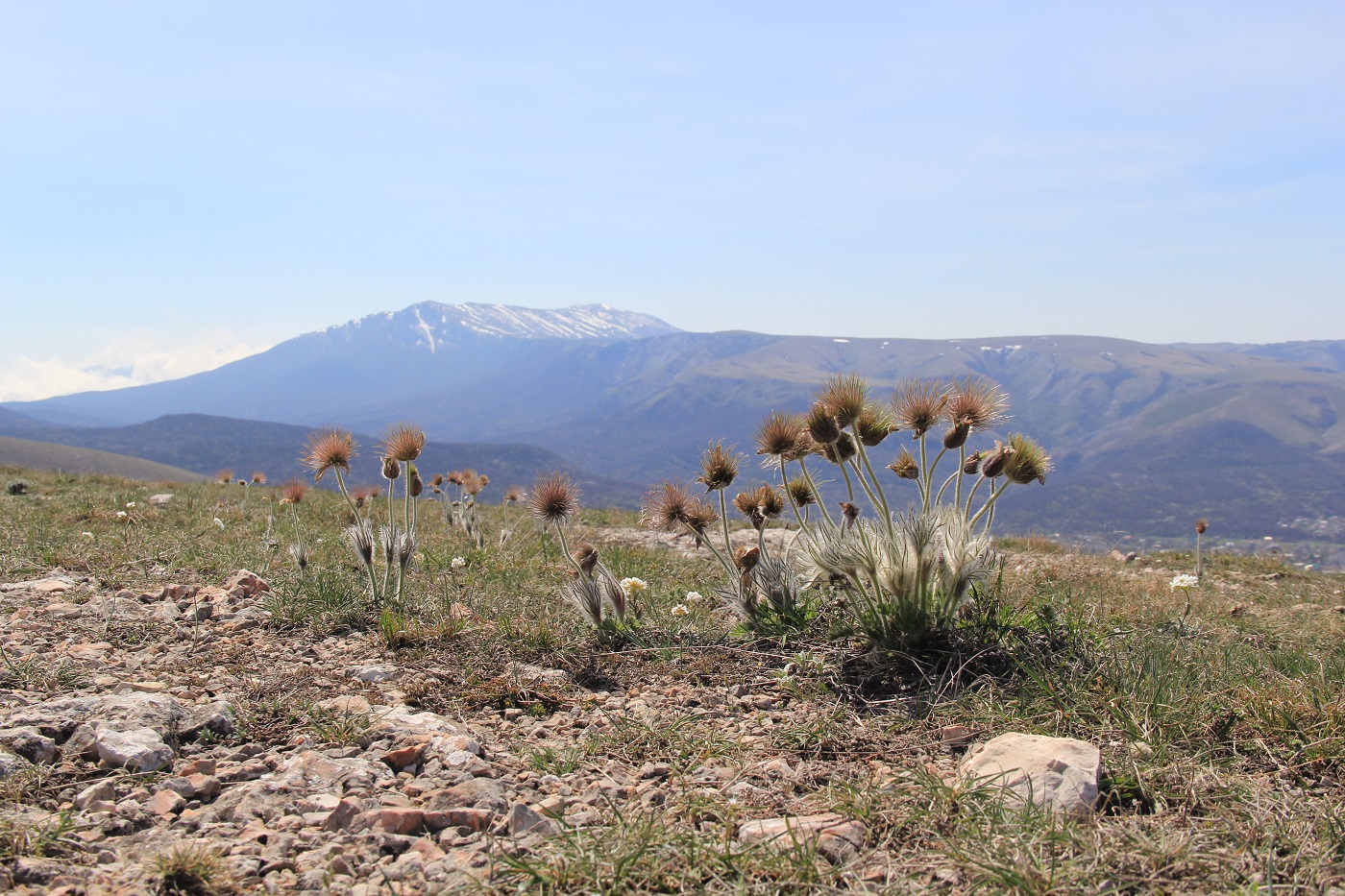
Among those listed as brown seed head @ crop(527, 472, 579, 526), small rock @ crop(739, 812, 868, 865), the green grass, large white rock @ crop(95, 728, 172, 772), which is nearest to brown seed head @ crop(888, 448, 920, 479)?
the green grass

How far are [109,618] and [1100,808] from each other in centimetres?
550

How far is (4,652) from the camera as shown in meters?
4.34

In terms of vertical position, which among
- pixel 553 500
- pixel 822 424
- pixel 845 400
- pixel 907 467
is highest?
pixel 845 400

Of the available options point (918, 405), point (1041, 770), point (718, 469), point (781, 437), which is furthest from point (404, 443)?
point (1041, 770)

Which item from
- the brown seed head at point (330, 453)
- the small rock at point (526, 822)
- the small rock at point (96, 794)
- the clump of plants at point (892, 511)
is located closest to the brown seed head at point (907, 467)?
the clump of plants at point (892, 511)

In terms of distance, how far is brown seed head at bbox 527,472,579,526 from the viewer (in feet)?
18.1

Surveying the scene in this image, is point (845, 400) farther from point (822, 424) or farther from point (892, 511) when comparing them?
point (892, 511)

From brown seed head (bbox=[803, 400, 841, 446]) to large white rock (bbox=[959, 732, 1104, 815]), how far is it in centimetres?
186

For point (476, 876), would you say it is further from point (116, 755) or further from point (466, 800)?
point (116, 755)

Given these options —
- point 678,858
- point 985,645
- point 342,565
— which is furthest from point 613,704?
point 342,565

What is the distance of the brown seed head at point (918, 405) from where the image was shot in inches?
187

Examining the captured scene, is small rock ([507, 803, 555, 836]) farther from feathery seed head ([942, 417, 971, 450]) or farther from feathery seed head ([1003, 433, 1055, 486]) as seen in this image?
feathery seed head ([1003, 433, 1055, 486])

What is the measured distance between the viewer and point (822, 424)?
457 centimetres

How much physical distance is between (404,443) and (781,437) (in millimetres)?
2660
